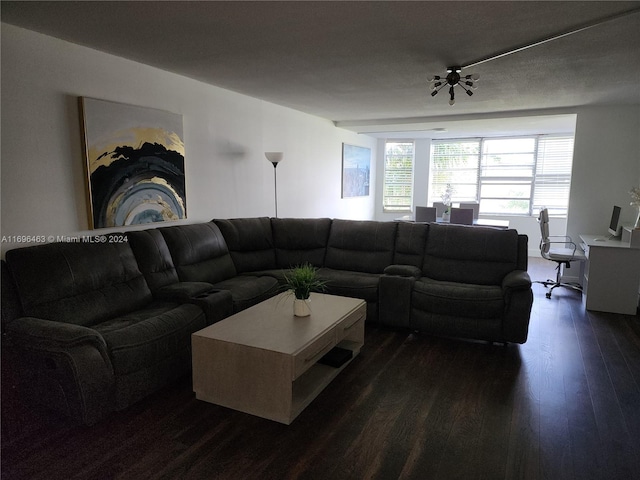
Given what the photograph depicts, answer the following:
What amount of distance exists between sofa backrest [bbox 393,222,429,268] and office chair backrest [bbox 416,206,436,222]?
1869 mm

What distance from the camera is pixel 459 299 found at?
3598mm

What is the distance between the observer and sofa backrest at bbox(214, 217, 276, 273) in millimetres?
4355

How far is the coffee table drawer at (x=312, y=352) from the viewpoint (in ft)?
7.78

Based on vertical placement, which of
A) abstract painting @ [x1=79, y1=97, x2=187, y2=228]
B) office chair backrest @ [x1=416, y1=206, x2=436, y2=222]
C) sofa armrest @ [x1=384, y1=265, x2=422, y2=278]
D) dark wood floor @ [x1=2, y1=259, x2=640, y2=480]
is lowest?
dark wood floor @ [x1=2, y1=259, x2=640, y2=480]

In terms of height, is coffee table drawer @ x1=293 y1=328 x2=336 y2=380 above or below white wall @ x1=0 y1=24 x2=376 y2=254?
below

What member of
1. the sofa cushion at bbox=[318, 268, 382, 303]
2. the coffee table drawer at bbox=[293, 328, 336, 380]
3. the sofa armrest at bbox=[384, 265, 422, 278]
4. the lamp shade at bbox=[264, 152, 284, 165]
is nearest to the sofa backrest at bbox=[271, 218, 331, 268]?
the sofa cushion at bbox=[318, 268, 382, 303]

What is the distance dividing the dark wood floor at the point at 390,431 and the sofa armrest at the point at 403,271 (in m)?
0.94

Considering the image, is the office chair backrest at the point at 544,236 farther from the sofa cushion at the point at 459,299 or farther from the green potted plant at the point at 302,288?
the green potted plant at the point at 302,288

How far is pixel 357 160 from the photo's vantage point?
26.1ft

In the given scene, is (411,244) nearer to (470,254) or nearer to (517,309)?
(470,254)

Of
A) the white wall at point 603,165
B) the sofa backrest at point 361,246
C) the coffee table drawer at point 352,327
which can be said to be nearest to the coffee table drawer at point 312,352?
the coffee table drawer at point 352,327

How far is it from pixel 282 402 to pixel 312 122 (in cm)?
484

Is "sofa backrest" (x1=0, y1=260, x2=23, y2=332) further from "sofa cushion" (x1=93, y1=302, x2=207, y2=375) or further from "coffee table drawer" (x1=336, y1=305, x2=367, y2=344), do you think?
"coffee table drawer" (x1=336, y1=305, x2=367, y2=344)

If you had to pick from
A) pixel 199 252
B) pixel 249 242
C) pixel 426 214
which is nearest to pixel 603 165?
pixel 426 214
